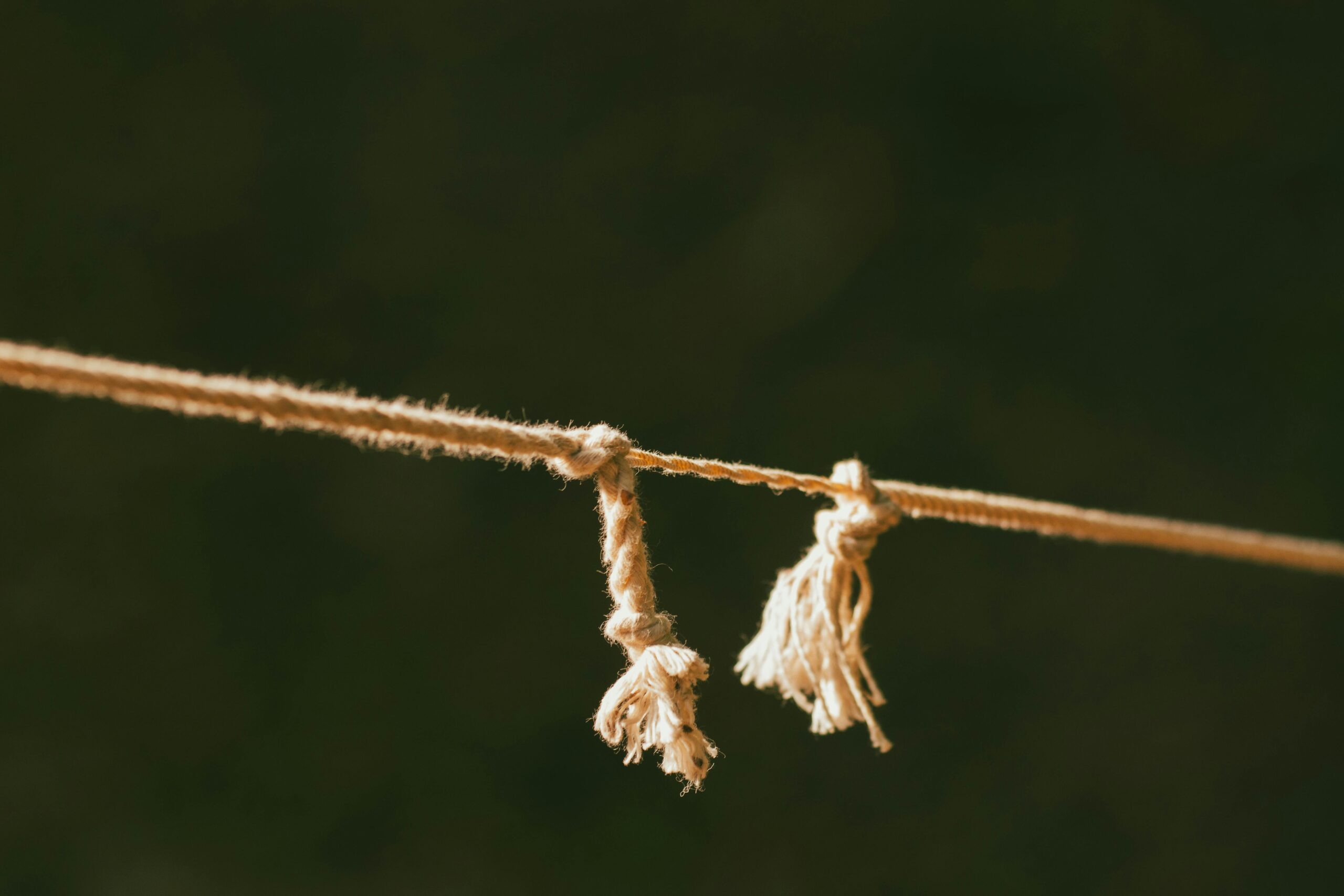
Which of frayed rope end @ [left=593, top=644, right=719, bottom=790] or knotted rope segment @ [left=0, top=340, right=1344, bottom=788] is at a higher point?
knotted rope segment @ [left=0, top=340, right=1344, bottom=788]

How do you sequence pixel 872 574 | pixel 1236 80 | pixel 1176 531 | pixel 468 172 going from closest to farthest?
pixel 1176 531 → pixel 468 172 → pixel 872 574 → pixel 1236 80

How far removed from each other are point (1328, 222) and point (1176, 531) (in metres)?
0.98

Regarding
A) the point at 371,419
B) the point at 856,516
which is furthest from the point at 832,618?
the point at 371,419

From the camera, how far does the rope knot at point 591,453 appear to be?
0.28 m

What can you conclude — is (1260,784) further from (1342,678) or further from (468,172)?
(468,172)

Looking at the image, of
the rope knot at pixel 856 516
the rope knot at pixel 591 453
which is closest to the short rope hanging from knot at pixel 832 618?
the rope knot at pixel 856 516

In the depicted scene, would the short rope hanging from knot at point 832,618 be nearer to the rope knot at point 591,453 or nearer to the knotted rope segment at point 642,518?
the knotted rope segment at point 642,518

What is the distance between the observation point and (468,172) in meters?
0.87

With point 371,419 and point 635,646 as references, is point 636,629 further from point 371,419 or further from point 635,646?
point 371,419

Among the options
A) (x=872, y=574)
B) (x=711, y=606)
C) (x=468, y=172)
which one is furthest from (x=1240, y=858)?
(x=468, y=172)

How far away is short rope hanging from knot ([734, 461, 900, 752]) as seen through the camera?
1.20 ft

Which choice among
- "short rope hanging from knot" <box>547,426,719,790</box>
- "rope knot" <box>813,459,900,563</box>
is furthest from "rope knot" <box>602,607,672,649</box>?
"rope knot" <box>813,459,900,563</box>

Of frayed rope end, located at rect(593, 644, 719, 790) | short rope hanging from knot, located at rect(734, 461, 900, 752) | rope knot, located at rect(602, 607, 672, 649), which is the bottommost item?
frayed rope end, located at rect(593, 644, 719, 790)

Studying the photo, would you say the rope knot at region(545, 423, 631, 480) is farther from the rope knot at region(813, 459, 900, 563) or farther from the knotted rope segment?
the rope knot at region(813, 459, 900, 563)
